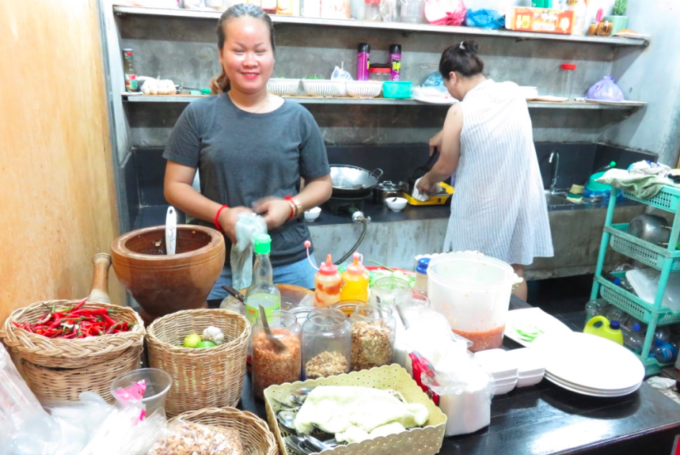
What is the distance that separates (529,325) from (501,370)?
1.16 feet

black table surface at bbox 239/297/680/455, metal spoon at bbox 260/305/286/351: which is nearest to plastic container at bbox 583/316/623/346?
black table surface at bbox 239/297/680/455

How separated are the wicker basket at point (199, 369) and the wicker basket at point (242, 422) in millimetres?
35

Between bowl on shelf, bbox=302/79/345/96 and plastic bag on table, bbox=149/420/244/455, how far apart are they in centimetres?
230

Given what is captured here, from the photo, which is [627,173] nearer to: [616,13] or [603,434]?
[616,13]

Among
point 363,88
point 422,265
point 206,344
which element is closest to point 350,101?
point 363,88

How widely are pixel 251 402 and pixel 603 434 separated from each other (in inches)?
29.1

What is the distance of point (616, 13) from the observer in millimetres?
3516

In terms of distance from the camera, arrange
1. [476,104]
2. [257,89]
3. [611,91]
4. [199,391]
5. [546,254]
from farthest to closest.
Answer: [611,91], [546,254], [476,104], [257,89], [199,391]

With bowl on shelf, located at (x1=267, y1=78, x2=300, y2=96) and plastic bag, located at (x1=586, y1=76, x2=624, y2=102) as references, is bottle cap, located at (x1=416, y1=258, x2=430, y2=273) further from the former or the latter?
plastic bag, located at (x1=586, y1=76, x2=624, y2=102)

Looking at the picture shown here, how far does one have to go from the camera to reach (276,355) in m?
1.02

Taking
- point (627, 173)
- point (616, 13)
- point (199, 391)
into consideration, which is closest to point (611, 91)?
point (616, 13)

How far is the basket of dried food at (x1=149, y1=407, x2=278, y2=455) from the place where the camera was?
0.80 metres

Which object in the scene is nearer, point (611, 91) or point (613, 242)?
point (613, 242)

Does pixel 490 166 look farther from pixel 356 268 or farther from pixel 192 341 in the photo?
pixel 192 341
